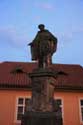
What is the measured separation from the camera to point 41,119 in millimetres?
7922

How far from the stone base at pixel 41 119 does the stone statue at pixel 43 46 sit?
1882 millimetres

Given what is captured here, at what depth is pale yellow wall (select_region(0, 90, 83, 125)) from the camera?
656 inches

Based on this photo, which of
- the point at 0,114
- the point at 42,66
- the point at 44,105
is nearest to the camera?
the point at 44,105

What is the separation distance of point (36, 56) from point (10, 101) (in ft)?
28.3

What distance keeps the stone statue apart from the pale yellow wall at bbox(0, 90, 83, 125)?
840cm

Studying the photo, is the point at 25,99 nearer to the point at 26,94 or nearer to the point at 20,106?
the point at 26,94

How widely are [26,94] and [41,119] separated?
31.3 ft

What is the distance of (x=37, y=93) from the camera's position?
8.61 meters

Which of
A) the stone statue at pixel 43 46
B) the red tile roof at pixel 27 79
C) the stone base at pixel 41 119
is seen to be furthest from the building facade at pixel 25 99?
the stone base at pixel 41 119

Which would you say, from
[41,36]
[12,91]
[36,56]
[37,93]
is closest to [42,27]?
[41,36]

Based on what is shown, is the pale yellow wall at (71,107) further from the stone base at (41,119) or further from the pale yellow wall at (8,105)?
the stone base at (41,119)

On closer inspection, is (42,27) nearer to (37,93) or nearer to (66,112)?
(37,93)

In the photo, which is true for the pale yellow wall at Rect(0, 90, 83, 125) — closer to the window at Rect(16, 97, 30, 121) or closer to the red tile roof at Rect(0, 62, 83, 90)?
the window at Rect(16, 97, 30, 121)

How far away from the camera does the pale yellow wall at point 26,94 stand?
16.7 m
